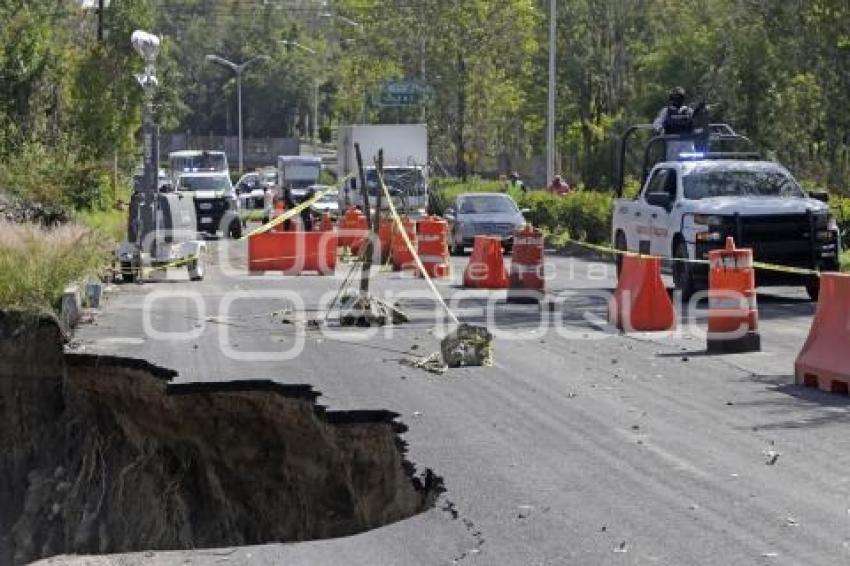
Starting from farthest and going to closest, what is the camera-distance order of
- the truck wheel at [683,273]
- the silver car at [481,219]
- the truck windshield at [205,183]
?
the truck windshield at [205,183], the silver car at [481,219], the truck wheel at [683,273]

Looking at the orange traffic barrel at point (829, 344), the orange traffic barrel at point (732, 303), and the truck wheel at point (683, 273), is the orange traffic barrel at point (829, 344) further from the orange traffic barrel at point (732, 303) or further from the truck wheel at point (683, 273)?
the truck wheel at point (683, 273)

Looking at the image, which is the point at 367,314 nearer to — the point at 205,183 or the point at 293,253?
the point at 293,253

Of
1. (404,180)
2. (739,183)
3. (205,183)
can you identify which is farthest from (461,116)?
(739,183)

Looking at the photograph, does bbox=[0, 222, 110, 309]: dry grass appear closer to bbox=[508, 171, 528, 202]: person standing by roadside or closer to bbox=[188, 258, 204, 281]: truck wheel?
bbox=[188, 258, 204, 281]: truck wheel

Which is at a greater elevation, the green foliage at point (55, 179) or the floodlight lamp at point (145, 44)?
the floodlight lamp at point (145, 44)

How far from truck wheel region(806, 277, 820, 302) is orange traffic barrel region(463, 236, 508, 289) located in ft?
16.1

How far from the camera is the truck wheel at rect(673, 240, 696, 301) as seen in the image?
21031 mm

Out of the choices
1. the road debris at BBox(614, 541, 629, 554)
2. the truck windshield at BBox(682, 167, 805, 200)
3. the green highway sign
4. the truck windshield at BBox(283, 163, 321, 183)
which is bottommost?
the road debris at BBox(614, 541, 629, 554)

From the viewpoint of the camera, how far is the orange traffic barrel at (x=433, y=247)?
90.4ft

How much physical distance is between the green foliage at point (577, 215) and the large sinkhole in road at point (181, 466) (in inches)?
848

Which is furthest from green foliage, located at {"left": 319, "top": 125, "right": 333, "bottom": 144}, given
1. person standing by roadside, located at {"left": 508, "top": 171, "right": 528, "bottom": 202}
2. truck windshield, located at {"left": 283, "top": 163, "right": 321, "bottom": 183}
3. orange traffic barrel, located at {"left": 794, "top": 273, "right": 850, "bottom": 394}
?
orange traffic barrel, located at {"left": 794, "top": 273, "right": 850, "bottom": 394}

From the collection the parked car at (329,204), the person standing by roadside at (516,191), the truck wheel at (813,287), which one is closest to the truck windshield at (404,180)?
the person standing by roadside at (516,191)

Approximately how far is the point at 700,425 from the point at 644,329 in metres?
6.19

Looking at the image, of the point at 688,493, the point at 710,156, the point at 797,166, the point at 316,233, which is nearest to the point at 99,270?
the point at 316,233
